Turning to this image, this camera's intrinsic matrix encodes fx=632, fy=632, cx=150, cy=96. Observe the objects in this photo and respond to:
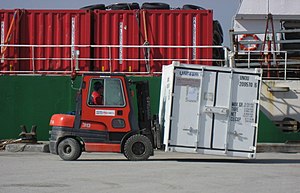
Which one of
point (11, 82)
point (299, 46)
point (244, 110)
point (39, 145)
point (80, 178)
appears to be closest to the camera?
point (80, 178)

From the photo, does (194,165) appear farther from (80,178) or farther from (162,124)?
(80,178)

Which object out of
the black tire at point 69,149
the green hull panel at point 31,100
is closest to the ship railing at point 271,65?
the green hull panel at point 31,100

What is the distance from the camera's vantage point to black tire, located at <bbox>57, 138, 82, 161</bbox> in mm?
15172

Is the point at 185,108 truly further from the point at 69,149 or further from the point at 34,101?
the point at 34,101

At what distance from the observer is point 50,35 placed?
20641 mm

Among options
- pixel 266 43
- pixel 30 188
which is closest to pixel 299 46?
pixel 266 43

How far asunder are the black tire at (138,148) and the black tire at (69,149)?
3.87 ft

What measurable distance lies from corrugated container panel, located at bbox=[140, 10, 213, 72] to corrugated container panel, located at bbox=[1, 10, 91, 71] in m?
2.00

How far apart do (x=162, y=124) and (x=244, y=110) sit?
2.07m

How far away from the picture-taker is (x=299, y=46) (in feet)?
70.1

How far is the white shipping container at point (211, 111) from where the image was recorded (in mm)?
15289

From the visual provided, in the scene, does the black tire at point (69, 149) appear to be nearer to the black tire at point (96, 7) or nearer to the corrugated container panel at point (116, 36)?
the corrugated container panel at point (116, 36)

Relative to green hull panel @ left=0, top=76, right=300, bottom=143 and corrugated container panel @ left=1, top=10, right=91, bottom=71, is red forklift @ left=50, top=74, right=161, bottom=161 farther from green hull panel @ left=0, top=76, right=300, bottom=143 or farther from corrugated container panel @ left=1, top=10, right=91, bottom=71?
corrugated container panel @ left=1, top=10, right=91, bottom=71

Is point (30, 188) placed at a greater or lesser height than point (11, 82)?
lesser
